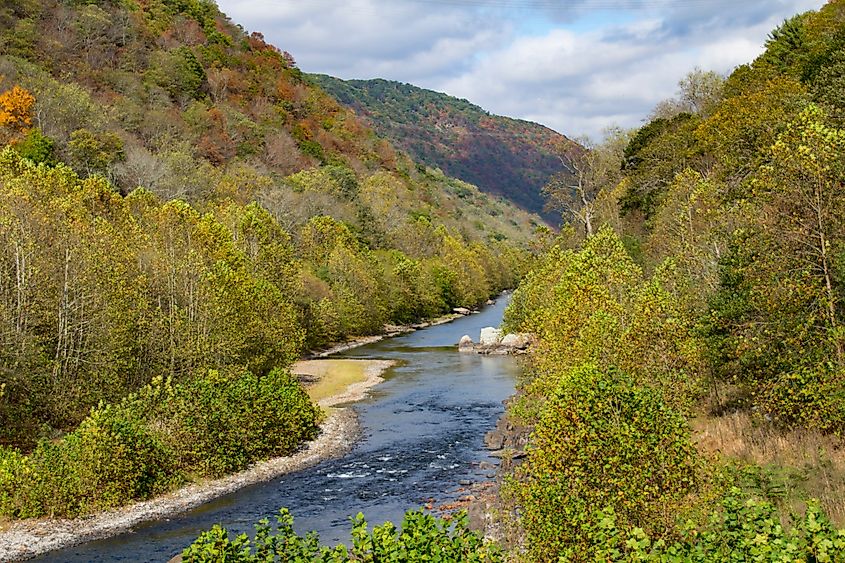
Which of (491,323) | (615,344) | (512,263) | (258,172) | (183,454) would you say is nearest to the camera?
(615,344)

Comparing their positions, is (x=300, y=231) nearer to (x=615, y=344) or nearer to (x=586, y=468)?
(x=615, y=344)

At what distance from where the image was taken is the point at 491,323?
345 ft

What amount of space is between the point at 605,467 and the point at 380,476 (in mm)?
21165

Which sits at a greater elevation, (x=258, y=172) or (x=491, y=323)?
(x=258, y=172)

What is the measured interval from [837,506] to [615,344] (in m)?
7.99

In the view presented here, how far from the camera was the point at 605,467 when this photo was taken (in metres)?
14.6

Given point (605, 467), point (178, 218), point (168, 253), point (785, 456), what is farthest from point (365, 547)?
point (178, 218)

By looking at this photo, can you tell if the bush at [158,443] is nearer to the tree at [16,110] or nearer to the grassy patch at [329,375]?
the grassy patch at [329,375]

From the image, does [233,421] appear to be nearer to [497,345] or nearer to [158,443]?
[158,443]

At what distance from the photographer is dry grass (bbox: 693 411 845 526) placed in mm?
18078

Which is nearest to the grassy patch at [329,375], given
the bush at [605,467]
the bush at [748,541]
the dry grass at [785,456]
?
the dry grass at [785,456]

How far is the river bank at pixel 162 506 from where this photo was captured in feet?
87.4

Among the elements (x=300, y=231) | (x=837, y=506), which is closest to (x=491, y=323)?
(x=300, y=231)

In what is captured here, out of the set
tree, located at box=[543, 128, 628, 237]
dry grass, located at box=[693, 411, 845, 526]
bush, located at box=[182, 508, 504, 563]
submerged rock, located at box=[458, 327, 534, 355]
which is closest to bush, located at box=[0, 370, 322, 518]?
dry grass, located at box=[693, 411, 845, 526]
